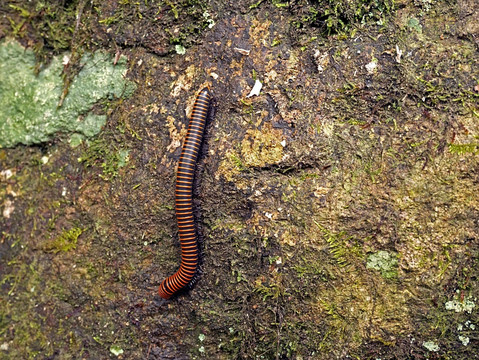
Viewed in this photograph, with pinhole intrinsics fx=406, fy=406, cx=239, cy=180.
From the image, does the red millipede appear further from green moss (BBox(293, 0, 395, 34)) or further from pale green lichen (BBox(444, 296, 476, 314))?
pale green lichen (BBox(444, 296, 476, 314))

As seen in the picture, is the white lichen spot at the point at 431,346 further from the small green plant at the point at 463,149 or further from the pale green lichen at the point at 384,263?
the small green plant at the point at 463,149

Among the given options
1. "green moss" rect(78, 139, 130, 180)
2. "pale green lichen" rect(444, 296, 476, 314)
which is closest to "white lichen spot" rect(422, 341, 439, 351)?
"pale green lichen" rect(444, 296, 476, 314)

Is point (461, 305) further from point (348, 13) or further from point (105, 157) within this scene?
point (105, 157)

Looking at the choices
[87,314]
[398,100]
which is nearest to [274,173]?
[398,100]

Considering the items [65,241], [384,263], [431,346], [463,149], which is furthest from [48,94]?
[431,346]

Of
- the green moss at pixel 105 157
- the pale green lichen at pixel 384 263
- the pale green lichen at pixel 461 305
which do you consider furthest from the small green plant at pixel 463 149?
the green moss at pixel 105 157
